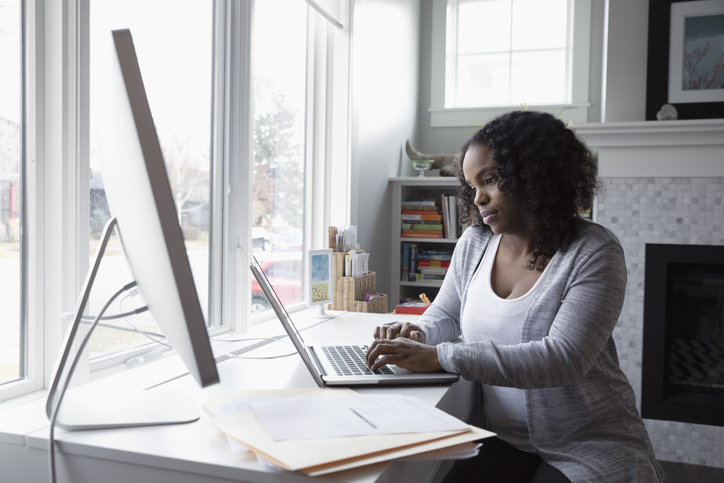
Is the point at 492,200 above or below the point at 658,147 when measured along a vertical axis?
below

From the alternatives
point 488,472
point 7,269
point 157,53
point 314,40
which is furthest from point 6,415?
point 314,40

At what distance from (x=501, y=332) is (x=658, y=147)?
1.78 meters

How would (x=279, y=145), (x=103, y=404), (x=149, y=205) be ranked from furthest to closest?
(x=279, y=145)
(x=103, y=404)
(x=149, y=205)

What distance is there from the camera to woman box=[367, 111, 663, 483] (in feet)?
3.62

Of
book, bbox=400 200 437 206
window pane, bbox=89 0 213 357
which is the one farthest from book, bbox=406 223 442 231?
window pane, bbox=89 0 213 357

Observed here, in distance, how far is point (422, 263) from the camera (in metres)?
3.45

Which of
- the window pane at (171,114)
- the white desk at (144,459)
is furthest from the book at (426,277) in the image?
the white desk at (144,459)

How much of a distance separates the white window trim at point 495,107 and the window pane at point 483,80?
129 millimetres

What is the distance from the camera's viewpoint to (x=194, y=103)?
5.81ft

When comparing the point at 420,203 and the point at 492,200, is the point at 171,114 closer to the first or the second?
the point at 492,200

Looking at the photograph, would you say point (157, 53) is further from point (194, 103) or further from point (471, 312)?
point (471, 312)

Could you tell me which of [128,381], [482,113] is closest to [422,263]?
[482,113]

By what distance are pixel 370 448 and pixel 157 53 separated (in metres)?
1.32

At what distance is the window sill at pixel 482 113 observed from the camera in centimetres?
375
